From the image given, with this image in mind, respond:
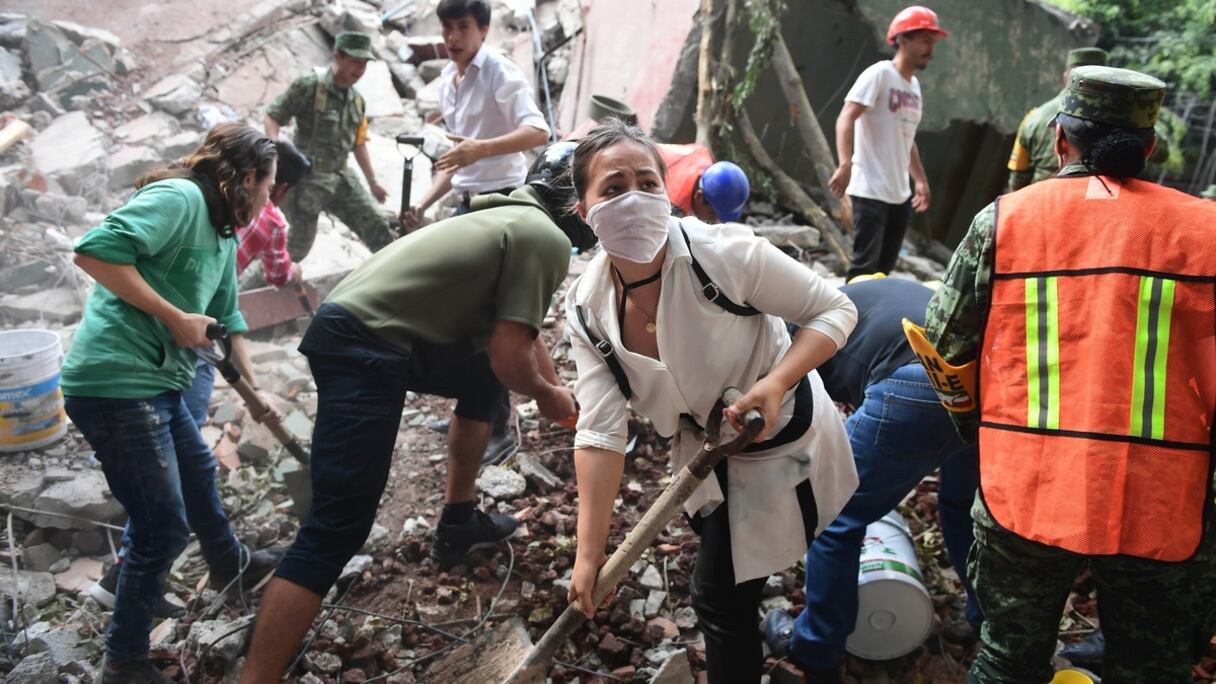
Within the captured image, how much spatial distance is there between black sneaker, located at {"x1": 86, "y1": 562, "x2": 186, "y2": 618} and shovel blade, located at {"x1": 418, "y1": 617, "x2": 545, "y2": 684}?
126 centimetres

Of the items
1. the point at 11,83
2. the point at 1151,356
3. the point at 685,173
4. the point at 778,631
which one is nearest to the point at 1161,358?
the point at 1151,356

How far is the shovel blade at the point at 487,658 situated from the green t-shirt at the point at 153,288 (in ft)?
4.78

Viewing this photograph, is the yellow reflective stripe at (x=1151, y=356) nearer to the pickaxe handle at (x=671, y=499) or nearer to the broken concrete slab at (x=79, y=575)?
the pickaxe handle at (x=671, y=499)

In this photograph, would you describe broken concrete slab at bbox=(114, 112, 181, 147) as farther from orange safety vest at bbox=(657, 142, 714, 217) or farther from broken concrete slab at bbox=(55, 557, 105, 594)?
orange safety vest at bbox=(657, 142, 714, 217)

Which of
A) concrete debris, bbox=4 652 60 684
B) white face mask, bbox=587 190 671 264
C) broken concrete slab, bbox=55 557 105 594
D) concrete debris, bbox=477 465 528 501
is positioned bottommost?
broken concrete slab, bbox=55 557 105 594

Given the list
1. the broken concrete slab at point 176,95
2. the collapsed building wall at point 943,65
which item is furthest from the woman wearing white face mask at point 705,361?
the broken concrete slab at point 176,95

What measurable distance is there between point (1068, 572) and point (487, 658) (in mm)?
1925

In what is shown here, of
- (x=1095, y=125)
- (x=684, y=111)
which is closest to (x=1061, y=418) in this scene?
(x=1095, y=125)

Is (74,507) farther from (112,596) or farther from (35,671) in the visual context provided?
(35,671)

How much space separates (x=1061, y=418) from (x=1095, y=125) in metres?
0.75

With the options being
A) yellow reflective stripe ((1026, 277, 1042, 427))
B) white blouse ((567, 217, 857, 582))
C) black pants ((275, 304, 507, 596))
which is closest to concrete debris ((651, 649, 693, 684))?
white blouse ((567, 217, 857, 582))

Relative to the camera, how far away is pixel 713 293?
2.10 m

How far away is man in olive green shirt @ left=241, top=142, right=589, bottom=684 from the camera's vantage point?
8.63 feet

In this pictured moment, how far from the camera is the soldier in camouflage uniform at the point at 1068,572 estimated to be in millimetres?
1935
